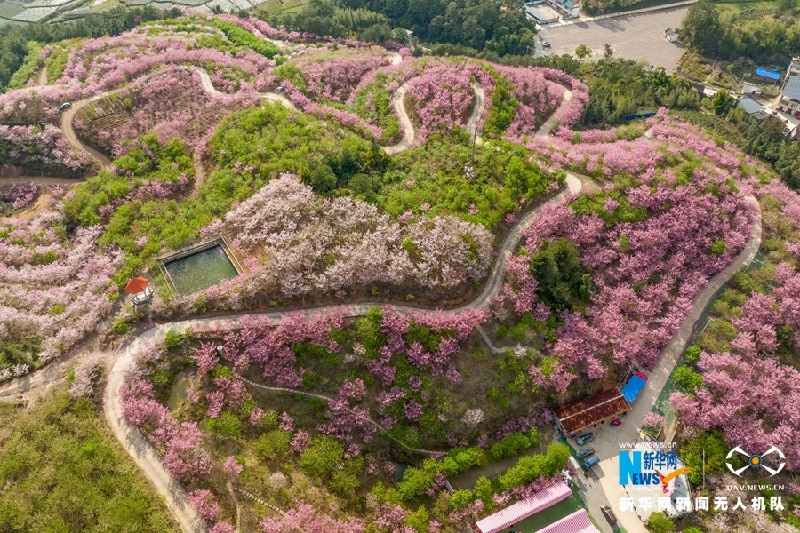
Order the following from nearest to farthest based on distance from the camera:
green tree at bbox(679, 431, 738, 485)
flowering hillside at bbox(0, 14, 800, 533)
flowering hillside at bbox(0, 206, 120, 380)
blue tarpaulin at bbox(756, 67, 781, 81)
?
flowering hillside at bbox(0, 14, 800, 533) < green tree at bbox(679, 431, 738, 485) < flowering hillside at bbox(0, 206, 120, 380) < blue tarpaulin at bbox(756, 67, 781, 81)

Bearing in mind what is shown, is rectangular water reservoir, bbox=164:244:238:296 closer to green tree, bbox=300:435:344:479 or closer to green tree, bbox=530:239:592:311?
green tree, bbox=300:435:344:479

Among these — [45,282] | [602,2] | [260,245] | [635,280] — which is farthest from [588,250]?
[602,2]

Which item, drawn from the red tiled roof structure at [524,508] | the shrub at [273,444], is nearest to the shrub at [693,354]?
the red tiled roof structure at [524,508]

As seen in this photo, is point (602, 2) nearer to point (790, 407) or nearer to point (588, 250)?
point (588, 250)

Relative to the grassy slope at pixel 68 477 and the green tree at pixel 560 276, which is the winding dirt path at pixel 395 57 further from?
the grassy slope at pixel 68 477

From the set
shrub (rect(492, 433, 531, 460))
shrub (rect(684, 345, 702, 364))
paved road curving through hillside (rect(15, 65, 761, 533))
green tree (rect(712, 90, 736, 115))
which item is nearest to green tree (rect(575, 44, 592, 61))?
green tree (rect(712, 90, 736, 115))

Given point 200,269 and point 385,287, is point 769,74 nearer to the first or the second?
point 385,287
